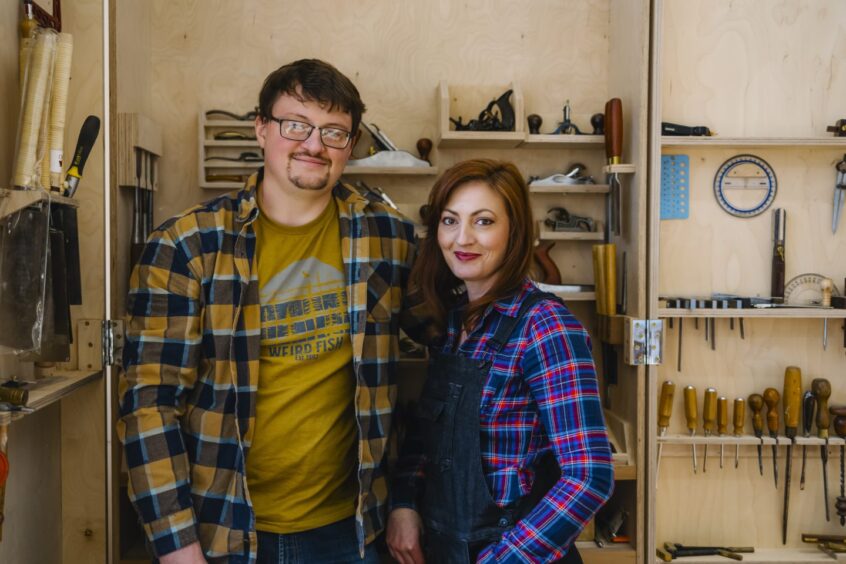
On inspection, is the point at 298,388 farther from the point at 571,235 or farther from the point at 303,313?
the point at 571,235

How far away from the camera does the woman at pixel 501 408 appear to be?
142cm

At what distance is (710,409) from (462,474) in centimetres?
136

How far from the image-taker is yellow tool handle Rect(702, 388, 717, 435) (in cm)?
253

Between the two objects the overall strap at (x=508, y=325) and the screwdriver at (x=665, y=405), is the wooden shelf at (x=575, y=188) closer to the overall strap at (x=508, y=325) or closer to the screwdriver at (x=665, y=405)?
the screwdriver at (x=665, y=405)

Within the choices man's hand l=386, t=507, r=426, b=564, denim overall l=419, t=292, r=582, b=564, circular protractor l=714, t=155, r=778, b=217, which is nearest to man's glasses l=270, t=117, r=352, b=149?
denim overall l=419, t=292, r=582, b=564

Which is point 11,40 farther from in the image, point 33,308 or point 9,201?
point 33,308

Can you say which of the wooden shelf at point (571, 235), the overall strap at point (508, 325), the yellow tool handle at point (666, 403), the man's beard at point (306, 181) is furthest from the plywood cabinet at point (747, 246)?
the man's beard at point (306, 181)

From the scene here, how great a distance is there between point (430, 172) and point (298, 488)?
1240mm

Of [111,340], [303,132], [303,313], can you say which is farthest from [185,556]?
[303,132]

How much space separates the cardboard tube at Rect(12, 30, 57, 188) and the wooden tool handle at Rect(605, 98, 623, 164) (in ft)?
5.64

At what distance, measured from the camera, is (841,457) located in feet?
8.38

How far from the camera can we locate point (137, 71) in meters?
2.43

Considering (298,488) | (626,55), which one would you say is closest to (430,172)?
(626,55)

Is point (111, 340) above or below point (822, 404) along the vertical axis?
above
